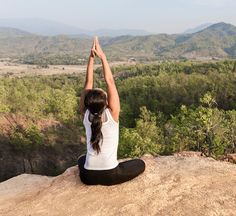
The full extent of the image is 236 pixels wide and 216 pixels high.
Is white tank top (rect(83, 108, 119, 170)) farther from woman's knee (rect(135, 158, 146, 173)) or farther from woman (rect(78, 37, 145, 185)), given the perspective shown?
woman's knee (rect(135, 158, 146, 173))

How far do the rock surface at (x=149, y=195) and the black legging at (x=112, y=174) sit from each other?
236mm

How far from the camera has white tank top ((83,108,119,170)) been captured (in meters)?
9.23

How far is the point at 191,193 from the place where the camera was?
1038 cm

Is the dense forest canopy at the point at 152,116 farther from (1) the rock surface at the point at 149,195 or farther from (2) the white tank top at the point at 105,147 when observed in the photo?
(2) the white tank top at the point at 105,147

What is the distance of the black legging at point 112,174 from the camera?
10086 mm

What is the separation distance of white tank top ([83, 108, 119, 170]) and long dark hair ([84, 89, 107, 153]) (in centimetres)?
13

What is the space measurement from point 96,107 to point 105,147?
3.51 feet

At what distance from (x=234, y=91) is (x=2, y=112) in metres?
42.5

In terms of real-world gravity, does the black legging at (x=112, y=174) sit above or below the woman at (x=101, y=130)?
below

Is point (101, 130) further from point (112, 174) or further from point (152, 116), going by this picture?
point (152, 116)

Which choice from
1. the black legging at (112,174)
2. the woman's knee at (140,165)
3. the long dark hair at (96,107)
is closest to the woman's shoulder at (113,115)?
the long dark hair at (96,107)

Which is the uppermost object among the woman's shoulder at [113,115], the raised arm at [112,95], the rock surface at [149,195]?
the raised arm at [112,95]

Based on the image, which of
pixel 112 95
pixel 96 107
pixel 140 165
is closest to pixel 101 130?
pixel 96 107

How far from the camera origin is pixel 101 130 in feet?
30.4
